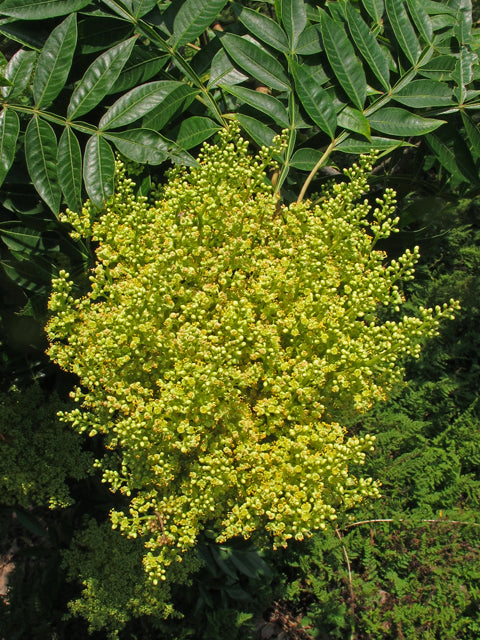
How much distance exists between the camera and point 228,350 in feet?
4.77

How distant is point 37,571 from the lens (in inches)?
110

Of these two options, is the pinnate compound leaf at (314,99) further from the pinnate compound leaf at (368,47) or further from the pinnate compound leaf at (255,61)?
the pinnate compound leaf at (368,47)

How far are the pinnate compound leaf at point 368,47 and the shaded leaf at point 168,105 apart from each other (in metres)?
0.63

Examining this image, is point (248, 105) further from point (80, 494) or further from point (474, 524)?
point (474, 524)

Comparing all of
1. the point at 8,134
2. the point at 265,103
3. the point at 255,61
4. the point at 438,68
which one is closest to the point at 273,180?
the point at 265,103

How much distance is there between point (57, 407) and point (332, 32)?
192 cm

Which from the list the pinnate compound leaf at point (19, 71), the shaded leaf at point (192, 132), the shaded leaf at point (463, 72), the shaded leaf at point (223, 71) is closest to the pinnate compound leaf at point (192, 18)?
the shaded leaf at point (223, 71)

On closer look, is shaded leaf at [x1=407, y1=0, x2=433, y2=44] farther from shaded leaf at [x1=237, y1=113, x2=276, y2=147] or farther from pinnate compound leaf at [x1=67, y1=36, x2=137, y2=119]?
pinnate compound leaf at [x1=67, y1=36, x2=137, y2=119]

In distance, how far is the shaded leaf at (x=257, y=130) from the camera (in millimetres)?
1849

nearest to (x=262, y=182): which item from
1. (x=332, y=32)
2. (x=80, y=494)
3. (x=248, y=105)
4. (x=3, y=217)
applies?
(x=248, y=105)

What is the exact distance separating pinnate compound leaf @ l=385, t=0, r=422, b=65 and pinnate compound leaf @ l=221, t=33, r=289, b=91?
1.50ft

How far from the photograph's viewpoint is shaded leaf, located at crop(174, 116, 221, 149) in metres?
1.82

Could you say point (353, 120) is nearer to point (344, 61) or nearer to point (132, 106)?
Result: point (344, 61)

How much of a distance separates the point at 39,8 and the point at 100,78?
0.26 m
